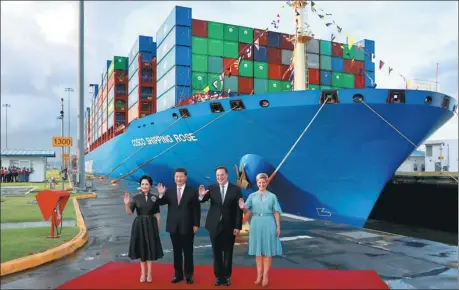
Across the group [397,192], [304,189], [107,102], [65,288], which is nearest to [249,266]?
[65,288]

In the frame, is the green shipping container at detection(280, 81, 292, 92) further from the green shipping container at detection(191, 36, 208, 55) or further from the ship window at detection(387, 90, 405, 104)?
the ship window at detection(387, 90, 405, 104)

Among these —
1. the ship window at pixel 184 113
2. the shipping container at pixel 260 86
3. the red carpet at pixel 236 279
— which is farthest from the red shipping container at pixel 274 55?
the red carpet at pixel 236 279

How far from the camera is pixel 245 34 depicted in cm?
2458

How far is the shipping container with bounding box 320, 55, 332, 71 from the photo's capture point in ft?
80.7

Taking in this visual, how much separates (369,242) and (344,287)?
3936 millimetres

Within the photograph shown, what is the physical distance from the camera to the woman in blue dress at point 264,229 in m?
5.49

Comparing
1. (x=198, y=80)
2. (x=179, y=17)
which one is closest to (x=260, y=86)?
(x=198, y=80)

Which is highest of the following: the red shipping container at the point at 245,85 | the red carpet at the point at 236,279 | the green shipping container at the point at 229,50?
the green shipping container at the point at 229,50

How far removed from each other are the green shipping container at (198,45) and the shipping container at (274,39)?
396cm

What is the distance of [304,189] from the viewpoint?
13.9m

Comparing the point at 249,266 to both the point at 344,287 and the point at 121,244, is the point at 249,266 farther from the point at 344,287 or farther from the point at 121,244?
the point at 121,244

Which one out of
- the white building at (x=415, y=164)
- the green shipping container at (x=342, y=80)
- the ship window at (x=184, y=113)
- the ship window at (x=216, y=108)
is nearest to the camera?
the ship window at (x=216, y=108)

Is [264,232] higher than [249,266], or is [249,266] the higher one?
[264,232]

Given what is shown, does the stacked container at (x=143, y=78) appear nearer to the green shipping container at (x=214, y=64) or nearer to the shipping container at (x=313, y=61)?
the green shipping container at (x=214, y=64)
